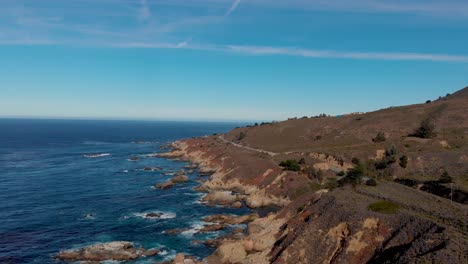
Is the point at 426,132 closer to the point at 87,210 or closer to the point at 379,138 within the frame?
the point at 379,138

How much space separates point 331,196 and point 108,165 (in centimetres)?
9305

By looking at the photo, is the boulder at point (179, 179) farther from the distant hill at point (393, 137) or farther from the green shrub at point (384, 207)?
the green shrub at point (384, 207)

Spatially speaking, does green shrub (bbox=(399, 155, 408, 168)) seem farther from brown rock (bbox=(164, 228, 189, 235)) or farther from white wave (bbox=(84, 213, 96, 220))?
white wave (bbox=(84, 213, 96, 220))

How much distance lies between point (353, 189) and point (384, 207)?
39.8 feet

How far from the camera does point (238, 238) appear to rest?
56.2 metres

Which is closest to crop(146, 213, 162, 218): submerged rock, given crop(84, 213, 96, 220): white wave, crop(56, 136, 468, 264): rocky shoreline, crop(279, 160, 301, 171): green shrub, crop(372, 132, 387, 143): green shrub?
crop(56, 136, 468, 264): rocky shoreline

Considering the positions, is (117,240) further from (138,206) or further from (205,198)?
(205,198)

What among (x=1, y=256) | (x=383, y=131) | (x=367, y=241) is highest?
(x=383, y=131)

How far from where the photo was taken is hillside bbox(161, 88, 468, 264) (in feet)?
141

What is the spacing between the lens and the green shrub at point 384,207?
158 feet

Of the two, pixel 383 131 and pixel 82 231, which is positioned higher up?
pixel 383 131

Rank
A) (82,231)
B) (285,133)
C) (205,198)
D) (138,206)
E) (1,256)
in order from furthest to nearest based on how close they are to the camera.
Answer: (285,133), (205,198), (138,206), (82,231), (1,256)

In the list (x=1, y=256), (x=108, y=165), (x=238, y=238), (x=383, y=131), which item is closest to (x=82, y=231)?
(x=1, y=256)

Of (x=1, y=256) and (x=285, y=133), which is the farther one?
(x=285, y=133)
